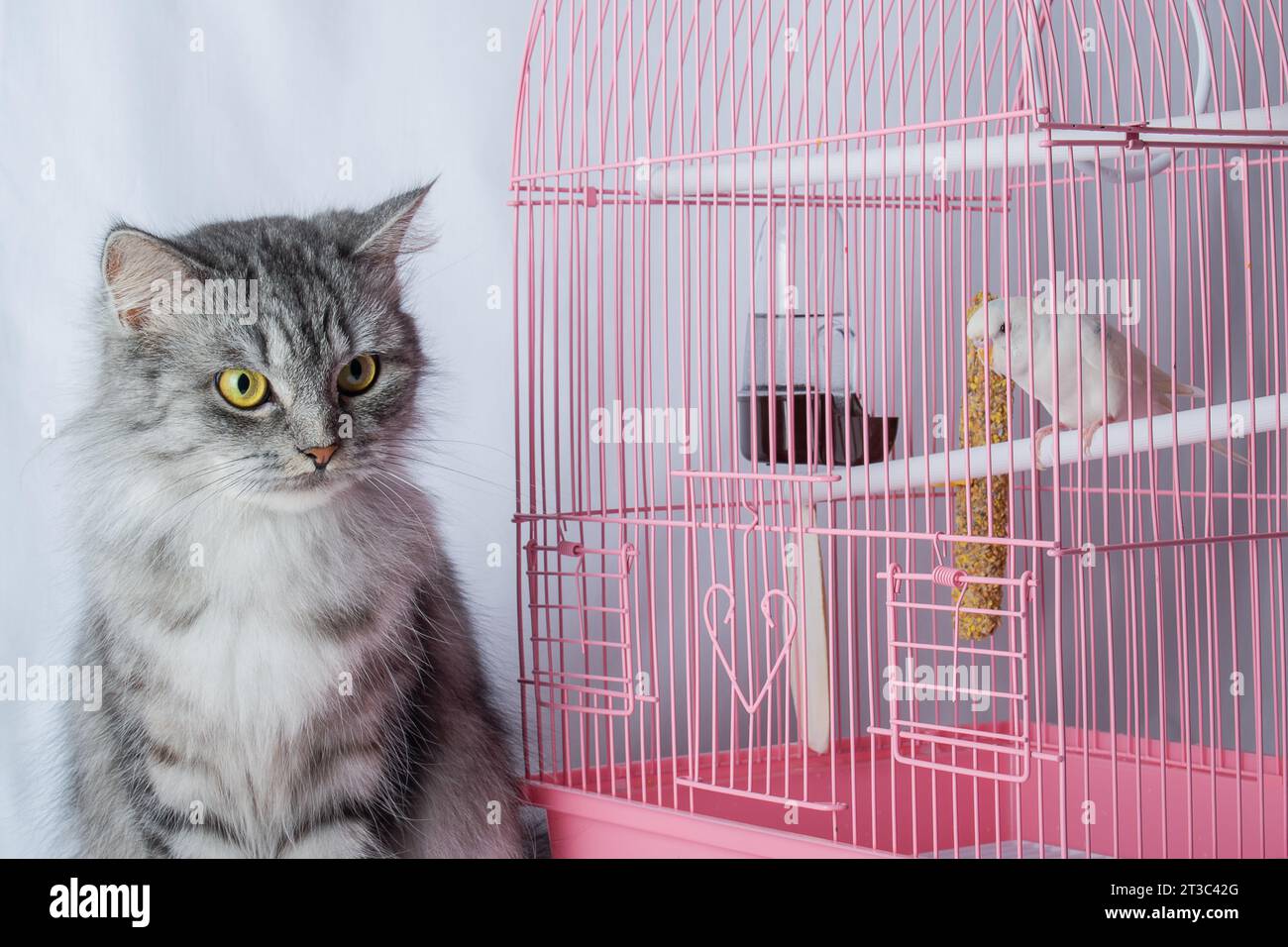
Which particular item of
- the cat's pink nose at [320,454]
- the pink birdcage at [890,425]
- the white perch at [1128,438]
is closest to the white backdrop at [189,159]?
the pink birdcage at [890,425]

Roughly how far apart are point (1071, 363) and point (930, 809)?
0.82m

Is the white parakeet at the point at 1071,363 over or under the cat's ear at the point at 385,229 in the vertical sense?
under

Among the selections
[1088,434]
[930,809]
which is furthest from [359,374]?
[930,809]

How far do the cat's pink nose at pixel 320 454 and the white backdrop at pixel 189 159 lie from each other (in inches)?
18.0

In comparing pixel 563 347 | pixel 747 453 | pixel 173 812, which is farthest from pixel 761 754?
pixel 173 812

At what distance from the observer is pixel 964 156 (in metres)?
1.48

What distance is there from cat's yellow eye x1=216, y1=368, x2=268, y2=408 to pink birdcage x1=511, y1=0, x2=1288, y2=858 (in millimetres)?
538

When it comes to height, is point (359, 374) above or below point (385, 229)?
below

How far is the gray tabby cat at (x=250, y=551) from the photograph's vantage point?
1.46 metres

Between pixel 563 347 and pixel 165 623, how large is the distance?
1.03 meters

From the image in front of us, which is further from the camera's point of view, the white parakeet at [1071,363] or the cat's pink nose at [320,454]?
the white parakeet at [1071,363]

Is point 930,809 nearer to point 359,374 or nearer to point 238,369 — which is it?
point 359,374

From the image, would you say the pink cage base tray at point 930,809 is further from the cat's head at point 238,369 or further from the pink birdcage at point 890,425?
the cat's head at point 238,369

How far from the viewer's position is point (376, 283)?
1619mm
